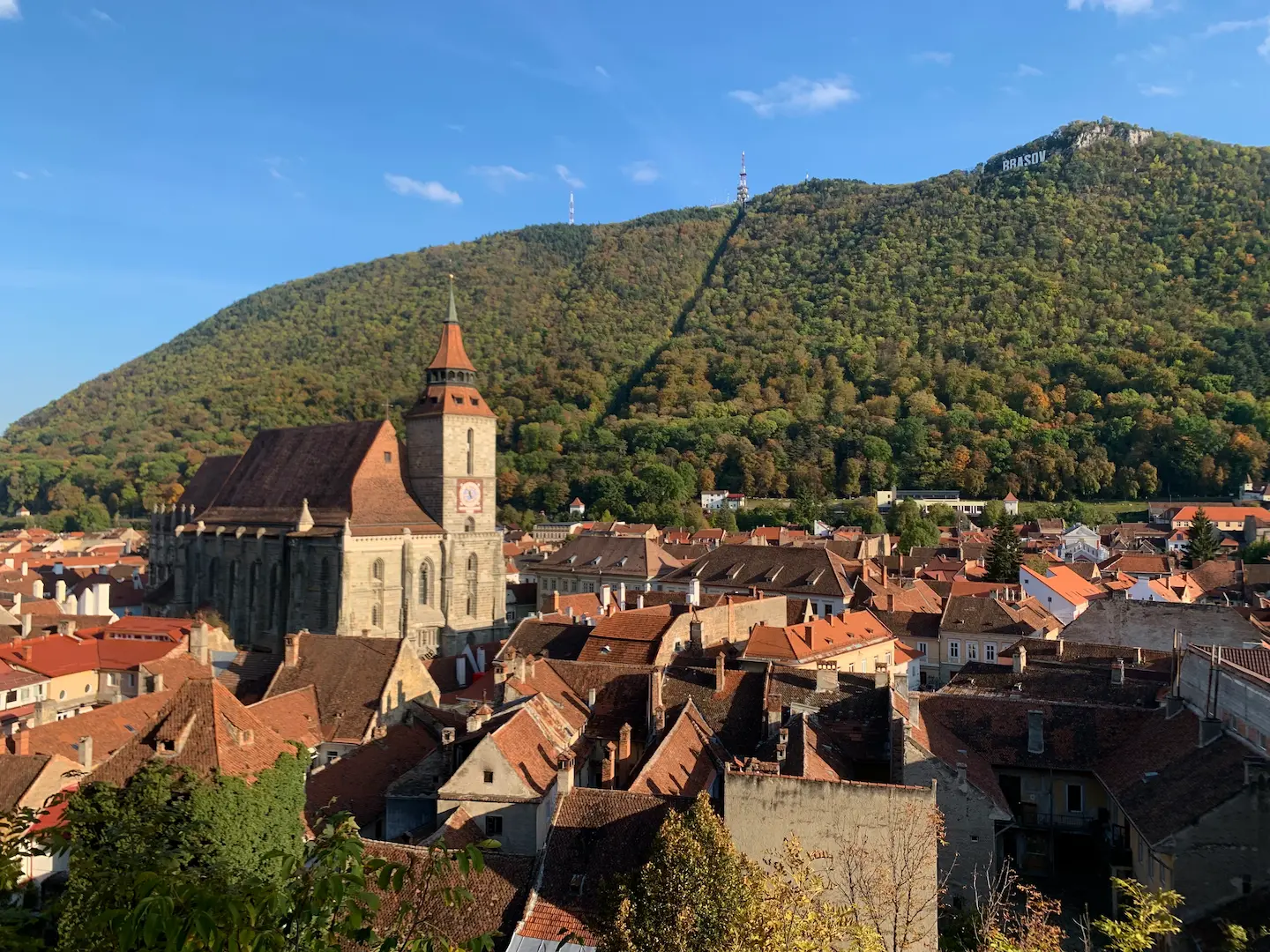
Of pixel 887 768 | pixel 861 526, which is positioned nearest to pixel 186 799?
pixel 887 768

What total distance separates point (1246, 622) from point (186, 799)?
3842 centimetres

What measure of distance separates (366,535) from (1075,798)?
37674mm

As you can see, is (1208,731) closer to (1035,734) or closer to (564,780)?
(1035,734)

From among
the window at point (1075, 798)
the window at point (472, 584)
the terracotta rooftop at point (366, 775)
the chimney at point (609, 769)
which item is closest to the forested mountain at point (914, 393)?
the window at point (472, 584)

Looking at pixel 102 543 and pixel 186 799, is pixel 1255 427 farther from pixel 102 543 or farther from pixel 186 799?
pixel 102 543

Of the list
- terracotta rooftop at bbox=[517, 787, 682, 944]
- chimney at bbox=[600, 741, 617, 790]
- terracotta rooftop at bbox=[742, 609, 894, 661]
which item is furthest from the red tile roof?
terracotta rooftop at bbox=[742, 609, 894, 661]

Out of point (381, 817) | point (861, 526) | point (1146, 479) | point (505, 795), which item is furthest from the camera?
point (1146, 479)

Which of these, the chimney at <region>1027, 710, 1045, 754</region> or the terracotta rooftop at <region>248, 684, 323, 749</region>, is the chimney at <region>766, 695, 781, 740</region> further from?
the terracotta rooftop at <region>248, 684, 323, 749</region>

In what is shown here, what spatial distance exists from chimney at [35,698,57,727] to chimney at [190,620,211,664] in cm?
571

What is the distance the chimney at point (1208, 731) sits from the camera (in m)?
21.9

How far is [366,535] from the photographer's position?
2014 inches

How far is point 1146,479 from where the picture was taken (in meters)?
123

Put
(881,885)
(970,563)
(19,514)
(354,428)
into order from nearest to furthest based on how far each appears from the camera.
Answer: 1. (881,885)
2. (354,428)
3. (970,563)
4. (19,514)

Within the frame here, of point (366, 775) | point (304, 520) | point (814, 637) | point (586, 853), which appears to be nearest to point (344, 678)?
point (366, 775)
